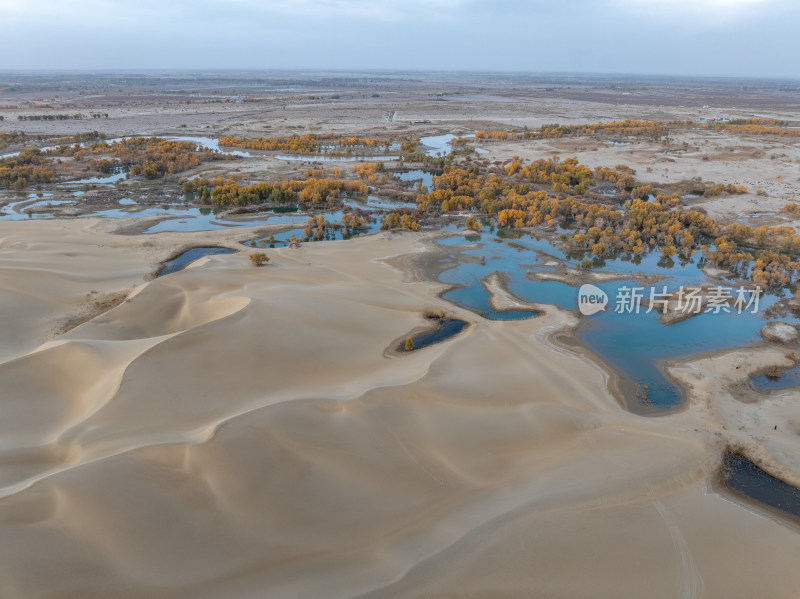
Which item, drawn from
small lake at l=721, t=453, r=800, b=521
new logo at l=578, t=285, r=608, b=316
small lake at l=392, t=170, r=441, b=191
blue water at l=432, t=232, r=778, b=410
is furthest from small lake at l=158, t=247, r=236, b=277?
small lake at l=721, t=453, r=800, b=521

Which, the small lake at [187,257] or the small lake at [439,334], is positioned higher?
the small lake at [187,257]

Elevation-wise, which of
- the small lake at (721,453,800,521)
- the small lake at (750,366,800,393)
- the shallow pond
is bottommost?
the small lake at (721,453,800,521)

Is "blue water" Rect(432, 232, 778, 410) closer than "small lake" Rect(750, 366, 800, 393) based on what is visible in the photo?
No

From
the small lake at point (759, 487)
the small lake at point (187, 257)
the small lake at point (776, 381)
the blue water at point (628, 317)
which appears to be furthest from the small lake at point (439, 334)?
the small lake at point (187, 257)

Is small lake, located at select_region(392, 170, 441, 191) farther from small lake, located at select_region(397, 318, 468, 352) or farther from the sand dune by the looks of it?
the sand dune

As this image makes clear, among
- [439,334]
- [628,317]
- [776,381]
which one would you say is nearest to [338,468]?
[439,334]

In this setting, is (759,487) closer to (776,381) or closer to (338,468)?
(776,381)

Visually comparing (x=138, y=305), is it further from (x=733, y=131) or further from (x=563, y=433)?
(x=733, y=131)

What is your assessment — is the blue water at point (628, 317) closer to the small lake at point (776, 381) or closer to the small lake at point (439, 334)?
the small lake at point (439, 334)
